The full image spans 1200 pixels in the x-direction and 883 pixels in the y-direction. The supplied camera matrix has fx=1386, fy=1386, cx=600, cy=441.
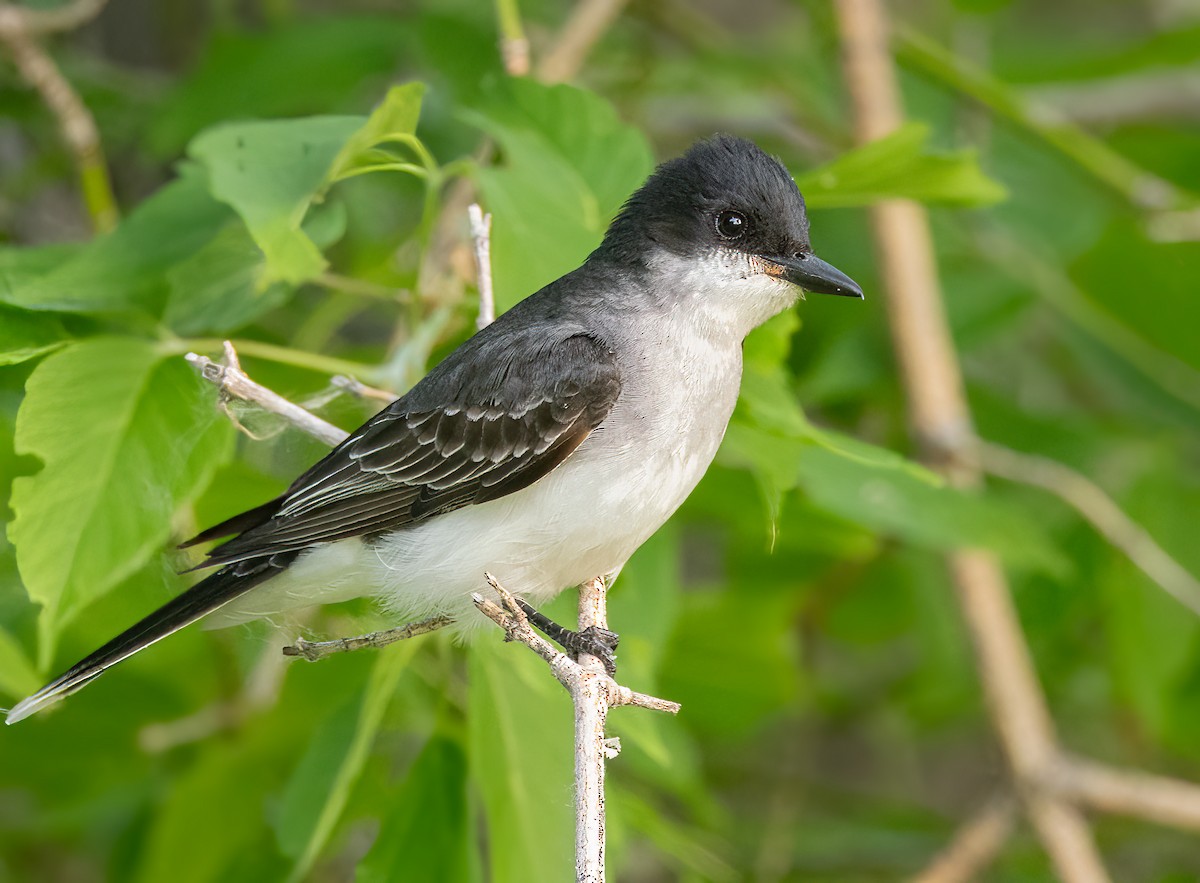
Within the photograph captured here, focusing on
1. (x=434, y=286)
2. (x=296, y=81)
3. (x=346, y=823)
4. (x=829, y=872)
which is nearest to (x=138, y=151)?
(x=296, y=81)

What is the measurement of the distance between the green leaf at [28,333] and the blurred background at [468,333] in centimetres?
1

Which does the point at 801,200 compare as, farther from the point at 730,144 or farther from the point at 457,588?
the point at 457,588

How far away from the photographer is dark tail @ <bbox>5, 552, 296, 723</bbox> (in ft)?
8.39

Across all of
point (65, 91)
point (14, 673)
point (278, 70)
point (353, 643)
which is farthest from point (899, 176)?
point (65, 91)

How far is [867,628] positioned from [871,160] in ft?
7.79

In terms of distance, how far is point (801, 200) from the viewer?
9.23 ft

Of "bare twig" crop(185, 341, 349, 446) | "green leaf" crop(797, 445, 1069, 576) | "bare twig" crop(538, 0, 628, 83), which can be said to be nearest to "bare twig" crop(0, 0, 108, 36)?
"bare twig" crop(538, 0, 628, 83)

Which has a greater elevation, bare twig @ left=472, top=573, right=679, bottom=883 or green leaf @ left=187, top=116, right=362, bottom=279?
green leaf @ left=187, top=116, right=362, bottom=279

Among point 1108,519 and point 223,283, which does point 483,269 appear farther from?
point 1108,519

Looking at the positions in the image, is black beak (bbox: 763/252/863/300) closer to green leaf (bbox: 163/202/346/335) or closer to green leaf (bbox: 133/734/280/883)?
green leaf (bbox: 163/202/346/335)

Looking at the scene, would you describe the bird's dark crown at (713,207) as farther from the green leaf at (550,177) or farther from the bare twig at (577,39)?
the bare twig at (577,39)

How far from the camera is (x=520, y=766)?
100 inches

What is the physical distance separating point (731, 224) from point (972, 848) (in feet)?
5.82

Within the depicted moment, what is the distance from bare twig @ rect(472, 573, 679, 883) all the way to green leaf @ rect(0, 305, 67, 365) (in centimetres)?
89
